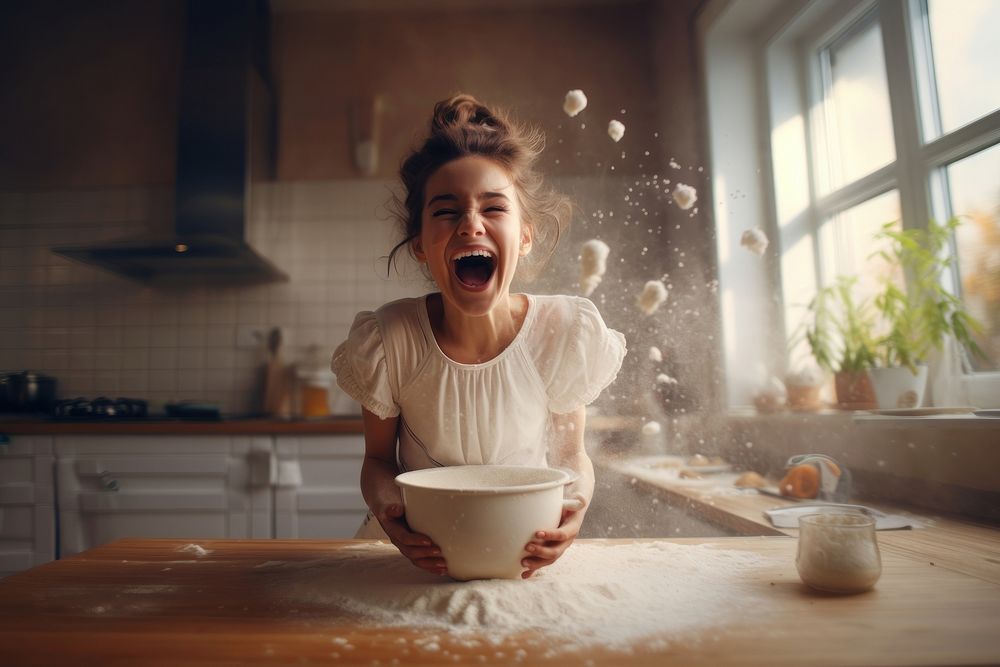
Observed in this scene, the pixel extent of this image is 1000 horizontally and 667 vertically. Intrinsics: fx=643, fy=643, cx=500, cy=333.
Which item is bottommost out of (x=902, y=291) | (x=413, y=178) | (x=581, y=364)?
(x=581, y=364)

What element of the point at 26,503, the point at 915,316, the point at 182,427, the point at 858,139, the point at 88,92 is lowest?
the point at 26,503

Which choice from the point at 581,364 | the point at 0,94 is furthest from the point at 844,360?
the point at 0,94

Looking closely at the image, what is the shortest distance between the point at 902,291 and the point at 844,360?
0.20 m

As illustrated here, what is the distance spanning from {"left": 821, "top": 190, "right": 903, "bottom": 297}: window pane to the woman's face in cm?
108

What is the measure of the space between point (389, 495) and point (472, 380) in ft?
0.63

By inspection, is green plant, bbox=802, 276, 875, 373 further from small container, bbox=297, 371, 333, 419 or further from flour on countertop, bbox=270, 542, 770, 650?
small container, bbox=297, 371, 333, 419

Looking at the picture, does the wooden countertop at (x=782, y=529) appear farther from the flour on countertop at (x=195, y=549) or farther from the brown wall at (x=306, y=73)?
the brown wall at (x=306, y=73)

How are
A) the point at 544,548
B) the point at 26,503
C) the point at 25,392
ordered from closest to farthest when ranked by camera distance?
the point at 544,548, the point at 26,503, the point at 25,392

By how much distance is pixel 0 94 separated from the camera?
294cm

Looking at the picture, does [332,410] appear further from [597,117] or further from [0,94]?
[0,94]

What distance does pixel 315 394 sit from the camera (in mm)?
2572

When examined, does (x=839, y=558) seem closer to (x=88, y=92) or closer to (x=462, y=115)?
(x=462, y=115)

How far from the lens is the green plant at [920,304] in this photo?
135 centimetres

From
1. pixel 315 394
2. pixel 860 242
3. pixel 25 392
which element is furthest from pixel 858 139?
pixel 25 392
